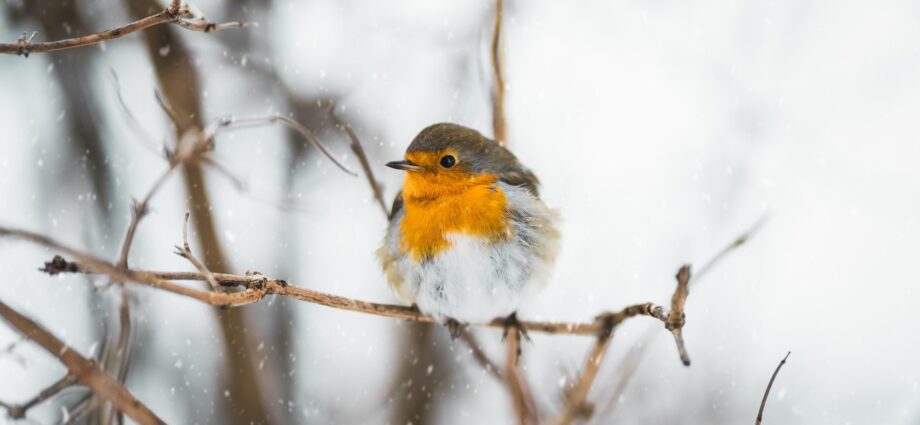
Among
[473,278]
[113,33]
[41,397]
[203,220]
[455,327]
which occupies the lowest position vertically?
[455,327]

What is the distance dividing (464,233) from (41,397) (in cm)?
166

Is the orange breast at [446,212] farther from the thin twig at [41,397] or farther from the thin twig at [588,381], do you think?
the thin twig at [41,397]

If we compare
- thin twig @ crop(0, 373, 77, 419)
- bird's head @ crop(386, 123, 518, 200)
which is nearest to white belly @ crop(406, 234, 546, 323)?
bird's head @ crop(386, 123, 518, 200)

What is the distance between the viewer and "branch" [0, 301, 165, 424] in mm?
1237

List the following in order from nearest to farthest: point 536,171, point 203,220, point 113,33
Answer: point 113,33, point 203,220, point 536,171

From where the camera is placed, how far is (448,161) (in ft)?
9.41

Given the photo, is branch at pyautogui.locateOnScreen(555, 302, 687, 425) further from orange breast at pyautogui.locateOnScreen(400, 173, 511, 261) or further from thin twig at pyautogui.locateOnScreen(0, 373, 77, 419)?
thin twig at pyautogui.locateOnScreen(0, 373, 77, 419)

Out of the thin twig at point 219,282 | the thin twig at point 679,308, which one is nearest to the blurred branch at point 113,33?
the thin twig at point 219,282

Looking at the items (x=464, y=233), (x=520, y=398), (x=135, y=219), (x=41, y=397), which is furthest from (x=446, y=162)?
(x=41, y=397)

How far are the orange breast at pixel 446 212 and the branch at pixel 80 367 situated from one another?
1486 millimetres

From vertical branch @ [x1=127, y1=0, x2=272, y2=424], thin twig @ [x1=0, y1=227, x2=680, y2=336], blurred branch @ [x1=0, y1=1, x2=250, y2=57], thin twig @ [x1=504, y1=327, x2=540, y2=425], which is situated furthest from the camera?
vertical branch @ [x1=127, y1=0, x2=272, y2=424]

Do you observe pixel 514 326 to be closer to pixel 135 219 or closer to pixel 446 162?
pixel 446 162

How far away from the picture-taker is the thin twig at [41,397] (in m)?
1.24

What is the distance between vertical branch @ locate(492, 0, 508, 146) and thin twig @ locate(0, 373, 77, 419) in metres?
1.19
